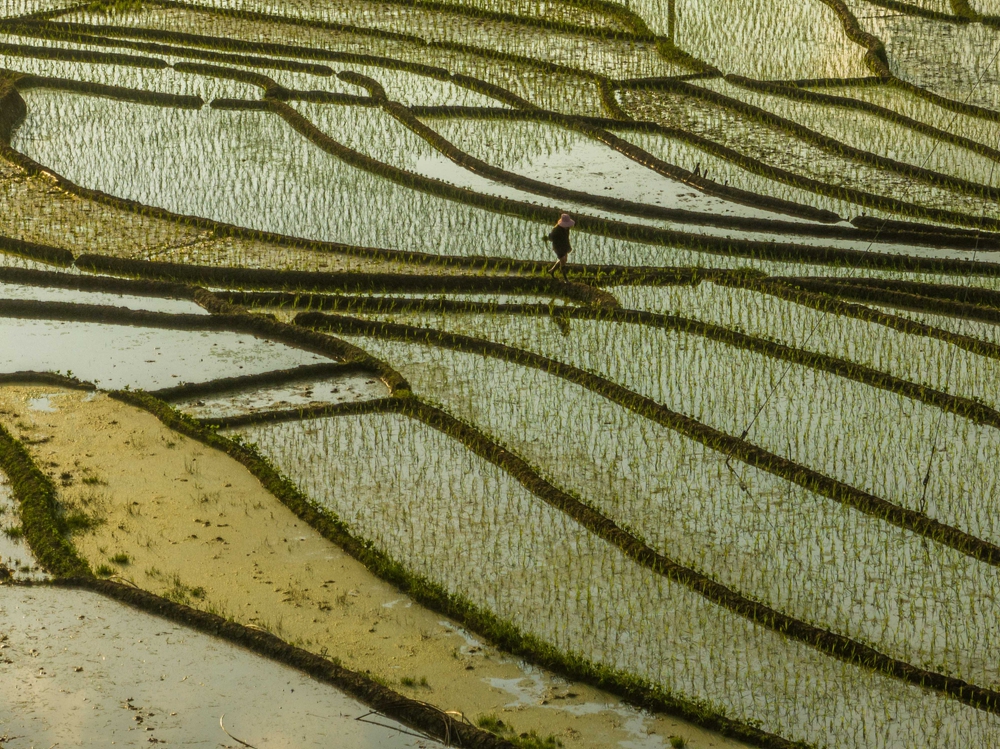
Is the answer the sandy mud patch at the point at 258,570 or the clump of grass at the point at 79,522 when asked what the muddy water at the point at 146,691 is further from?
the clump of grass at the point at 79,522

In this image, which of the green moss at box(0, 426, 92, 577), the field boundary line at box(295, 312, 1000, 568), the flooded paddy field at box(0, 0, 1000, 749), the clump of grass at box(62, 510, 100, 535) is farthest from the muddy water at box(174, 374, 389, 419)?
the clump of grass at box(62, 510, 100, 535)

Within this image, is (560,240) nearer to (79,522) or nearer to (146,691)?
(79,522)

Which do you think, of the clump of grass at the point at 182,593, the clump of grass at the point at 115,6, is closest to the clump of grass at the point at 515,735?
the clump of grass at the point at 182,593

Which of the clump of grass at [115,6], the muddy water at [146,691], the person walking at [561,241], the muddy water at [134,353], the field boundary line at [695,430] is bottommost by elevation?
the muddy water at [146,691]

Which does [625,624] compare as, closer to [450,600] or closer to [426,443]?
[450,600]

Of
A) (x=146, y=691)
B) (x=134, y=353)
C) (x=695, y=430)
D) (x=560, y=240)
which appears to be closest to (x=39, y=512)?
(x=146, y=691)

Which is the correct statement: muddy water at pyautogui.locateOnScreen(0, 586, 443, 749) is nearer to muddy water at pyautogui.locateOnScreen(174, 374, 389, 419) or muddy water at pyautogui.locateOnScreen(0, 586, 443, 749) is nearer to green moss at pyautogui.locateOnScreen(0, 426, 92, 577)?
green moss at pyautogui.locateOnScreen(0, 426, 92, 577)

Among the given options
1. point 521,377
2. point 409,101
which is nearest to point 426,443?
point 521,377
